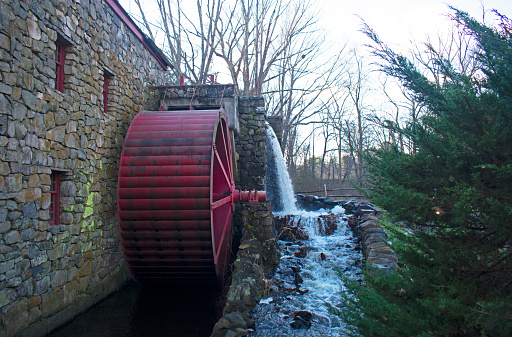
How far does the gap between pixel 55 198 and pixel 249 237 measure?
3.20m

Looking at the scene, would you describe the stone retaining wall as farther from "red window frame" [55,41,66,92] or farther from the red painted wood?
"red window frame" [55,41,66,92]

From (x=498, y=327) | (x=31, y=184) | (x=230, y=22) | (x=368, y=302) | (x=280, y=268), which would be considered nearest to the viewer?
(x=498, y=327)

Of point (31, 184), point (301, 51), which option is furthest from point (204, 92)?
point (301, 51)

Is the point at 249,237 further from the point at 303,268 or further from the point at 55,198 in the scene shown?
the point at 55,198

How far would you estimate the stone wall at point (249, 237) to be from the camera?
156 inches

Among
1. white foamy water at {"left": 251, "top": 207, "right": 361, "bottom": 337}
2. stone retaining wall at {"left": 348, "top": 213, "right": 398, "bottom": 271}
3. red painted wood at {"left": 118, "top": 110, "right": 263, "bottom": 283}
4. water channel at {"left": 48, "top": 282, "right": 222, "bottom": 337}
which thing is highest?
red painted wood at {"left": 118, "top": 110, "right": 263, "bottom": 283}

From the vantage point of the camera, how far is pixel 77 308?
4172 mm

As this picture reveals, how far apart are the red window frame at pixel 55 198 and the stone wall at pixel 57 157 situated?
0.05 metres

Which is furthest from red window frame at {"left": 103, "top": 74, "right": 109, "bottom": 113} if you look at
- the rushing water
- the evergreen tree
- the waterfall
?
the waterfall

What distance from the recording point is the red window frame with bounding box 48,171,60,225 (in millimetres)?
3901

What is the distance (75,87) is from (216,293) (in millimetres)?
3609

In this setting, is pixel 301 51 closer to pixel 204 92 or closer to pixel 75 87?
pixel 204 92

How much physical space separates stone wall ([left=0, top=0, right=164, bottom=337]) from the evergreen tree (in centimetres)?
314

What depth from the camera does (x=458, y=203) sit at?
1494mm
